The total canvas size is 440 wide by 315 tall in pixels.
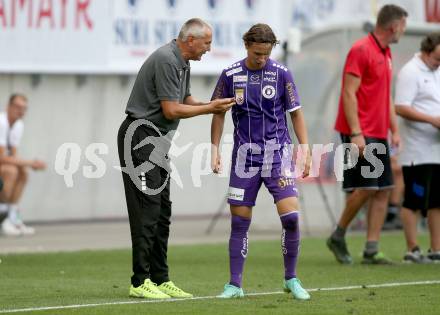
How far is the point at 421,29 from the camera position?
55.5 ft

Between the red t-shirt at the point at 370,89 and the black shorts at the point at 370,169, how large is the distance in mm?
109

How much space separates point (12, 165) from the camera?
16.8 metres

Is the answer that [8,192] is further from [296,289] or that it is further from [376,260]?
[296,289]

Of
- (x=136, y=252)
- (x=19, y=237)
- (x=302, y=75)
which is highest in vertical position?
(x=302, y=75)

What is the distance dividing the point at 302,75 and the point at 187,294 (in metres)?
8.08

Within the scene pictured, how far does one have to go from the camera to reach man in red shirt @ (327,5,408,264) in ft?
40.4

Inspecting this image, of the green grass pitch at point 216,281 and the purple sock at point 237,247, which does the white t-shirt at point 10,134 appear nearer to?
the green grass pitch at point 216,281

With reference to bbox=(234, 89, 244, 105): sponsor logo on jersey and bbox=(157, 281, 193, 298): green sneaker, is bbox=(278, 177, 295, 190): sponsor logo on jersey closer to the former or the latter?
bbox=(234, 89, 244, 105): sponsor logo on jersey

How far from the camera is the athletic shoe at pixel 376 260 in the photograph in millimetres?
12477

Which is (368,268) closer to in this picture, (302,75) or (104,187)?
(302,75)

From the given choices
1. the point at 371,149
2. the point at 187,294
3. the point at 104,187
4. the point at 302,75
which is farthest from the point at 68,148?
the point at 187,294

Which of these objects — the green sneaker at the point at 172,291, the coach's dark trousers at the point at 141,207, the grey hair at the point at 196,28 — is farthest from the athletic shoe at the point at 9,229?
the grey hair at the point at 196,28

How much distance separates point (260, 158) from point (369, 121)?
3.23 m

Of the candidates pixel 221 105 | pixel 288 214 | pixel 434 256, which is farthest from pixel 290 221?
pixel 434 256
